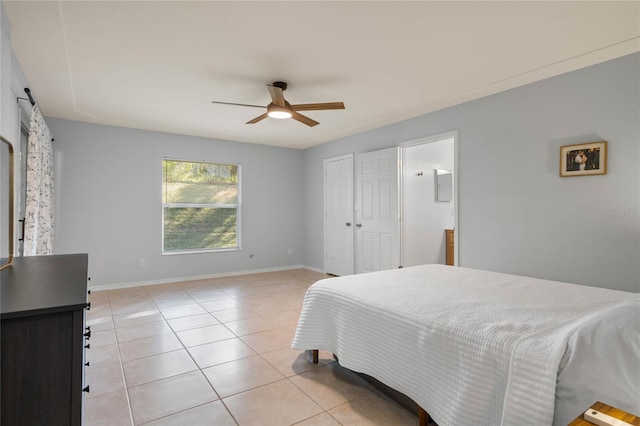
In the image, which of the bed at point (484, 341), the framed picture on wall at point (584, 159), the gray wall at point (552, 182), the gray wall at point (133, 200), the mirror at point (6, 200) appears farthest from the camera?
the gray wall at point (133, 200)

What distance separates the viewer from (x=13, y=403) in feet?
3.13

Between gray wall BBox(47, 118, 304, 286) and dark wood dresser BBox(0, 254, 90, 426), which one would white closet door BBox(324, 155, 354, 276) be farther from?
dark wood dresser BBox(0, 254, 90, 426)

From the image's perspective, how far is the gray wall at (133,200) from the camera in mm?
4703

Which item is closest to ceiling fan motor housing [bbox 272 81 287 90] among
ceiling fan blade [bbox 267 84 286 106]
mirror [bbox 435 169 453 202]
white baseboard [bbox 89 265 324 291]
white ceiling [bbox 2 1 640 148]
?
white ceiling [bbox 2 1 640 148]

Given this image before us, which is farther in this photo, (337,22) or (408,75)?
(408,75)

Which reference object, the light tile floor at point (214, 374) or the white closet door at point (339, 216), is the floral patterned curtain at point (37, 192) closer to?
the light tile floor at point (214, 374)

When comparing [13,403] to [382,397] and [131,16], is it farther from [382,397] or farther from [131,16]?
[131,16]

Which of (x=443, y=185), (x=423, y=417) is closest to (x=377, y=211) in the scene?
(x=443, y=185)

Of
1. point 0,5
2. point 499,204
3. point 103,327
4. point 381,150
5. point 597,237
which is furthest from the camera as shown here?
point 381,150

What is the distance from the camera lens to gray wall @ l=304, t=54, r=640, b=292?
8.89 ft

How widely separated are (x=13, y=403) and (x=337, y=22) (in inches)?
98.2

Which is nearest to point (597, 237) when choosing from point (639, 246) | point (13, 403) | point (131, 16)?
point (639, 246)

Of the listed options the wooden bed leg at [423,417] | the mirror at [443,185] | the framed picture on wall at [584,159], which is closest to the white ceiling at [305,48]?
the framed picture on wall at [584,159]

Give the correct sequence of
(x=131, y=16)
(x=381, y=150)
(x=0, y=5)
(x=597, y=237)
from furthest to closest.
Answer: (x=381, y=150) < (x=597, y=237) < (x=131, y=16) < (x=0, y=5)
